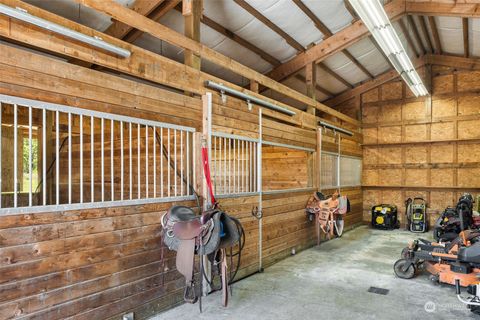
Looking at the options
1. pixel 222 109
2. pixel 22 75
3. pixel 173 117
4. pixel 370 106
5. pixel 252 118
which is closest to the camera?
pixel 22 75

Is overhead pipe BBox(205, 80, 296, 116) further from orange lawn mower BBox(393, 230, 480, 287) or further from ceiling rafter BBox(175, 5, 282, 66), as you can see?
orange lawn mower BBox(393, 230, 480, 287)

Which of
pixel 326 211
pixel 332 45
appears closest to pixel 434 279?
pixel 326 211

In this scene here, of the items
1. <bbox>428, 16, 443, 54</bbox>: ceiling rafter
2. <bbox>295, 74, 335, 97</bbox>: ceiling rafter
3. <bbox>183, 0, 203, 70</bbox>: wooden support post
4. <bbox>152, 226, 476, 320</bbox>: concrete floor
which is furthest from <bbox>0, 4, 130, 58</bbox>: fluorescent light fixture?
<bbox>428, 16, 443, 54</bbox>: ceiling rafter

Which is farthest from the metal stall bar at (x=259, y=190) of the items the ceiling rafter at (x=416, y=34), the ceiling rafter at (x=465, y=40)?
the ceiling rafter at (x=465, y=40)

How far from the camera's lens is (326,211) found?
5.79 metres

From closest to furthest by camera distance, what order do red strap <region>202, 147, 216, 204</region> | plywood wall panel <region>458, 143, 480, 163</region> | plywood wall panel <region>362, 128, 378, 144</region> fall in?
red strap <region>202, 147, 216, 204</region> → plywood wall panel <region>458, 143, 480, 163</region> → plywood wall panel <region>362, 128, 378, 144</region>

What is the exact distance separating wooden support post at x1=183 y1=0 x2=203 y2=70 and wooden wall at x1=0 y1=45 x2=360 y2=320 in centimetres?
44

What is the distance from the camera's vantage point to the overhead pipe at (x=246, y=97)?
151 inches

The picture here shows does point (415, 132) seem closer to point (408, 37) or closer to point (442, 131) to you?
point (442, 131)

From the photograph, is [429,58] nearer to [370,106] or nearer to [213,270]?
[370,106]

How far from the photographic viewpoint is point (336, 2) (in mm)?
5035

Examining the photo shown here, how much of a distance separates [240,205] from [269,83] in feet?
6.64

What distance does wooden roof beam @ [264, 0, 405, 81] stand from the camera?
5387 millimetres

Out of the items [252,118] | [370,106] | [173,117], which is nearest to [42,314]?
[173,117]
